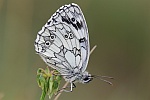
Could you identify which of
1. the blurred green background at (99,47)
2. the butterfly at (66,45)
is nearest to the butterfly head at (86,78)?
the butterfly at (66,45)

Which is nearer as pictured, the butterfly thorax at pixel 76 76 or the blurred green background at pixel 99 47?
the butterfly thorax at pixel 76 76

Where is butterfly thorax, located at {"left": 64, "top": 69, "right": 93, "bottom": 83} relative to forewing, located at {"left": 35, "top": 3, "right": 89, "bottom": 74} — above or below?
below

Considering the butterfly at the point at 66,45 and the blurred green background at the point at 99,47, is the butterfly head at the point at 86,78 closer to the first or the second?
the butterfly at the point at 66,45

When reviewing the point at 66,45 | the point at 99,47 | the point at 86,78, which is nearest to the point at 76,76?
the point at 86,78

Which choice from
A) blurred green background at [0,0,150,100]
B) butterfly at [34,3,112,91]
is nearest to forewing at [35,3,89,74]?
butterfly at [34,3,112,91]

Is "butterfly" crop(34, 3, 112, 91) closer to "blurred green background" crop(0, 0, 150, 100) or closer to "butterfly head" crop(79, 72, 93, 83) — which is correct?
"butterfly head" crop(79, 72, 93, 83)
